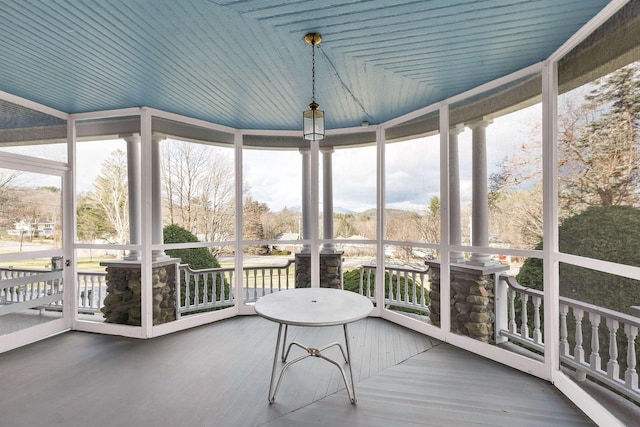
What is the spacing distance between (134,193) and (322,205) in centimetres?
254

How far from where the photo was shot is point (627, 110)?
1.87 metres

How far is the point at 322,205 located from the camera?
15.4ft

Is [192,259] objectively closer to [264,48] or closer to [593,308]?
[264,48]

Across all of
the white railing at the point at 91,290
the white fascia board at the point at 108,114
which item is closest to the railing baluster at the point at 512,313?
the white fascia board at the point at 108,114

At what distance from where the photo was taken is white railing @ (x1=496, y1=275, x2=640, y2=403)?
6.27 ft

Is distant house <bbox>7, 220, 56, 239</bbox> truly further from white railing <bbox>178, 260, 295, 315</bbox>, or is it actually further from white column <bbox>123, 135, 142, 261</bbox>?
white railing <bbox>178, 260, 295, 315</bbox>

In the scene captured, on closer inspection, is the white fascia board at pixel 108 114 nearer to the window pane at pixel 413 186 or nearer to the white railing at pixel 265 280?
the white railing at pixel 265 280

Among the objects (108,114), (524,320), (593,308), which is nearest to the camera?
(593,308)

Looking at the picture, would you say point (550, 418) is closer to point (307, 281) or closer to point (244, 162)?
point (307, 281)

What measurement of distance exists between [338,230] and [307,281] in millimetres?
916

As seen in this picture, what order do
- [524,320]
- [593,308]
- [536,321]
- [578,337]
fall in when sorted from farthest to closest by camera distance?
[524,320] → [536,321] → [578,337] → [593,308]

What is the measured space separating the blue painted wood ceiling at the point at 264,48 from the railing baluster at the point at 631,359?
2051 mm

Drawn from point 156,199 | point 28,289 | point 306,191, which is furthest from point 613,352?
point 28,289

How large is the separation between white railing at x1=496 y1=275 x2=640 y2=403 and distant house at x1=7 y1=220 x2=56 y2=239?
5.28 meters
